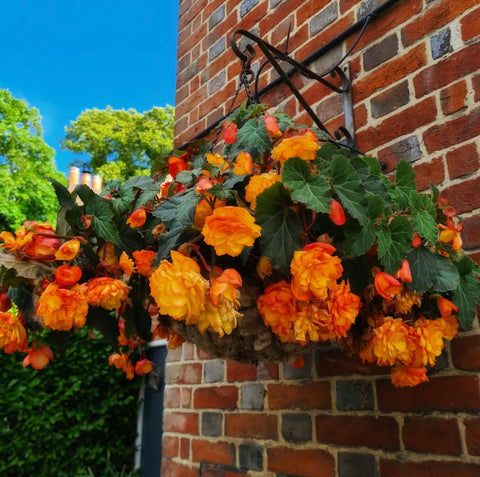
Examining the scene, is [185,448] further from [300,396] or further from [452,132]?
[452,132]

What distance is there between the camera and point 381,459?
1.01 m

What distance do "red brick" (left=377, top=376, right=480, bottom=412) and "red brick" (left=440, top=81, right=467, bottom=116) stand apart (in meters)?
0.61

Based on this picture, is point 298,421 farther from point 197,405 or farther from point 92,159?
point 92,159

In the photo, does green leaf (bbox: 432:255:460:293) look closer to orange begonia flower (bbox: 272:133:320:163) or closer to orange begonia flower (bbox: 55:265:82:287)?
orange begonia flower (bbox: 272:133:320:163)

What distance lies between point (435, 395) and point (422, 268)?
40 cm

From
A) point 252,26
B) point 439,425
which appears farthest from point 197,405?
point 252,26

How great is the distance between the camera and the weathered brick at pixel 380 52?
1210mm

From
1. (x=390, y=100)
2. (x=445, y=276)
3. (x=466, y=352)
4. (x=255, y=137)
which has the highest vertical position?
(x=390, y=100)

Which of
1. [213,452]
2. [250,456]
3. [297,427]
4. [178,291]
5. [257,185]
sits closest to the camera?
[178,291]

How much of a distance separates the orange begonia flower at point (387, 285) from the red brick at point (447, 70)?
0.66 metres

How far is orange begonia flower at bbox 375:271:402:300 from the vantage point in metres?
0.65

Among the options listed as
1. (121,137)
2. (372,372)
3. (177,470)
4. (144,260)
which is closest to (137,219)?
(144,260)

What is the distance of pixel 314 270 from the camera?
58 cm

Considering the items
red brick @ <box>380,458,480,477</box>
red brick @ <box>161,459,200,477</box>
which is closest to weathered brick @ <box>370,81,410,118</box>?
red brick @ <box>380,458,480,477</box>
